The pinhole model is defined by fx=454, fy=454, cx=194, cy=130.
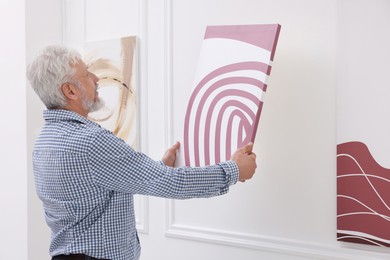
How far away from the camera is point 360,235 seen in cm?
203

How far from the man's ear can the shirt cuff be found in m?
0.64

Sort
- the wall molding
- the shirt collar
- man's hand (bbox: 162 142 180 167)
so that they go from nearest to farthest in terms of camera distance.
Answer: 1. the shirt collar
2. man's hand (bbox: 162 142 180 167)
3. the wall molding

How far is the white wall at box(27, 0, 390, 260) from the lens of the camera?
6.93 ft

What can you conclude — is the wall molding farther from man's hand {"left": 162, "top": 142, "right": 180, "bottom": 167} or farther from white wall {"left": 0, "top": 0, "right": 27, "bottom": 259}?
white wall {"left": 0, "top": 0, "right": 27, "bottom": 259}

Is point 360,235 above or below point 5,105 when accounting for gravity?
below

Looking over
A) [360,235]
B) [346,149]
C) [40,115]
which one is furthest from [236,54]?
[40,115]

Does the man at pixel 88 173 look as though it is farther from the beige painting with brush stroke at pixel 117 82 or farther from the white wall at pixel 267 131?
the beige painting with brush stroke at pixel 117 82

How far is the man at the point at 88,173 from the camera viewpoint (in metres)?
1.65

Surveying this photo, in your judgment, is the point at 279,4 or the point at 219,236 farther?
the point at 219,236

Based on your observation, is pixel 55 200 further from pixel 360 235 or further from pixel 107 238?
pixel 360 235

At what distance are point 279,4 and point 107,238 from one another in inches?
53.5

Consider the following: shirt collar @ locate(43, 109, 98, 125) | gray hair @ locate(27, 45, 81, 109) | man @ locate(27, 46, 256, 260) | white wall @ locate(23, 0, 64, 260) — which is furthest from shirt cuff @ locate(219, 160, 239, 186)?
white wall @ locate(23, 0, 64, 260)

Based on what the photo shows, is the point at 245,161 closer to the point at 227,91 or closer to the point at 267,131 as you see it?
the point at 227,91

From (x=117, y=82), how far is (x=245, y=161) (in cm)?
136
